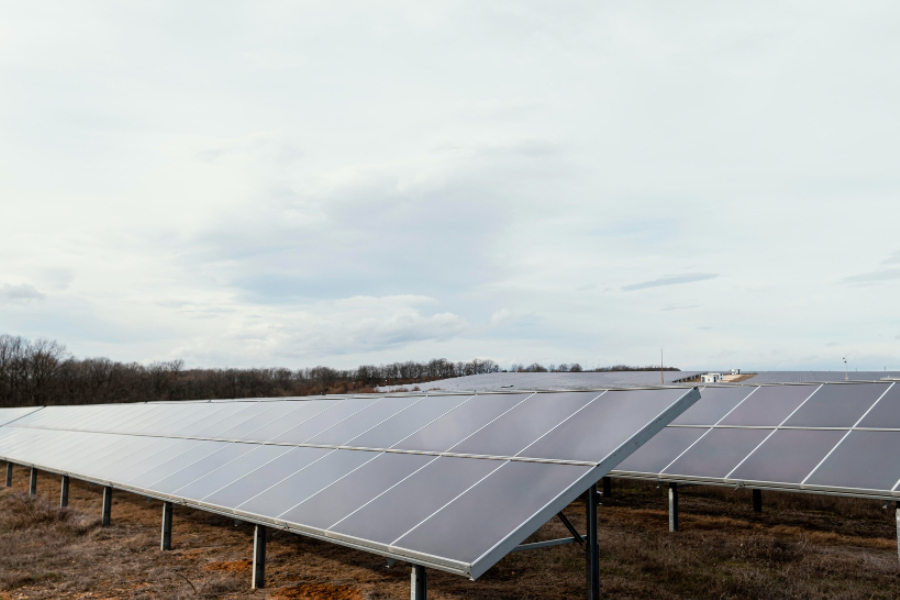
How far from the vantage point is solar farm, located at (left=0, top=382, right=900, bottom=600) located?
9.16m

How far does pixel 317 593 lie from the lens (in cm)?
1295

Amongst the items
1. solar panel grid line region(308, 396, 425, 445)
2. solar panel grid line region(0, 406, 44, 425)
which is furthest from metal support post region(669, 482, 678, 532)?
solar panel grid line region(0, 406, 44, 425)

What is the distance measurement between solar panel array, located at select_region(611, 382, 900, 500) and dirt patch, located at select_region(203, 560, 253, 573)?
10130 mm

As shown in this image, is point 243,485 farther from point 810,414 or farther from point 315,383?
point 315,383

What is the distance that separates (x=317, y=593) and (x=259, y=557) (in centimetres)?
156

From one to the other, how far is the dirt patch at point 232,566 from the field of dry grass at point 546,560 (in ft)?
0.09

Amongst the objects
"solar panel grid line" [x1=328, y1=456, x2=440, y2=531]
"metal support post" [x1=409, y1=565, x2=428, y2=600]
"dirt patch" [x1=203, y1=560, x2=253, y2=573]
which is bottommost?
"dirt patch" [x1=203, y1=560, x2=253, y2=573]

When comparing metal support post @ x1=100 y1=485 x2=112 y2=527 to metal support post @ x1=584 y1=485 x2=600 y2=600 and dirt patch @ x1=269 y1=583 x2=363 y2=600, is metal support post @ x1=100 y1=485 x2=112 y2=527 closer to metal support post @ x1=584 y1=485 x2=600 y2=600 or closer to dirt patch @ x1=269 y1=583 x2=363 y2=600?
dirt patch @ x1=269 y1=583 x2=363 y2=600

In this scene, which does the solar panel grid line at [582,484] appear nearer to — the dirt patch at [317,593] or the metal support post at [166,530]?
the dirt patch at [317,593]

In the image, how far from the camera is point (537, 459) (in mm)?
10156

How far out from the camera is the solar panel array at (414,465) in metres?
8.84

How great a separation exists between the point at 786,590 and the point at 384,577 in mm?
8250

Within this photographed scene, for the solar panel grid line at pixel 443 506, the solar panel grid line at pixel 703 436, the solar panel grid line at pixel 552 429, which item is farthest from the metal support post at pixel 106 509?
the solar panel grid line at pixel 703 436

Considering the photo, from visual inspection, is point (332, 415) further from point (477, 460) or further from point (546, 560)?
point (477, 460)
